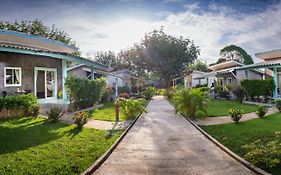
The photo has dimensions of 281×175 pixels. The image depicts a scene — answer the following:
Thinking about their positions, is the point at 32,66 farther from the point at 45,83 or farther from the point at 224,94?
the point at 224,94

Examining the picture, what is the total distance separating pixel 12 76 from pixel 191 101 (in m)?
11.4

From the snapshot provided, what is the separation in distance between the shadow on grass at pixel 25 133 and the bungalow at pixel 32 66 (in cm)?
483

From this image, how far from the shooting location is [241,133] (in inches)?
384

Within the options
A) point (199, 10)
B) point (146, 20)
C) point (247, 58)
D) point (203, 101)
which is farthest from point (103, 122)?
point (247, 58)

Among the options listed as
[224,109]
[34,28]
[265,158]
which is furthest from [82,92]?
[34,28]

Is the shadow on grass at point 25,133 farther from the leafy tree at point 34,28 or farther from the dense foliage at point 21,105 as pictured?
the leafy tree at point 34,28

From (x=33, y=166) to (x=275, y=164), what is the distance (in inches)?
226

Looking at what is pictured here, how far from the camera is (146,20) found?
27.2ft

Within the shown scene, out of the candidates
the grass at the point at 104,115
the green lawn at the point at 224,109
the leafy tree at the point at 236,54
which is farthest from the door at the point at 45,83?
the leafy tree at the point at 236,54

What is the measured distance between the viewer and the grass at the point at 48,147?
6180mm

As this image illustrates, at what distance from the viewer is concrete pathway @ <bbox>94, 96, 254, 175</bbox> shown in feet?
20.0

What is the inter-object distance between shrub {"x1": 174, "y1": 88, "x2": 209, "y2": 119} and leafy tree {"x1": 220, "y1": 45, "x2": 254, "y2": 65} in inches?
2695

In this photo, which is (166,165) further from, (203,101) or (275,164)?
(203,101)

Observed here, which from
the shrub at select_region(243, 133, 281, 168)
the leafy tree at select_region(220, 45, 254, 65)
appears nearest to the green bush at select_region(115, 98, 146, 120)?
the shrub at select_region(243, 133, 281, 168)
